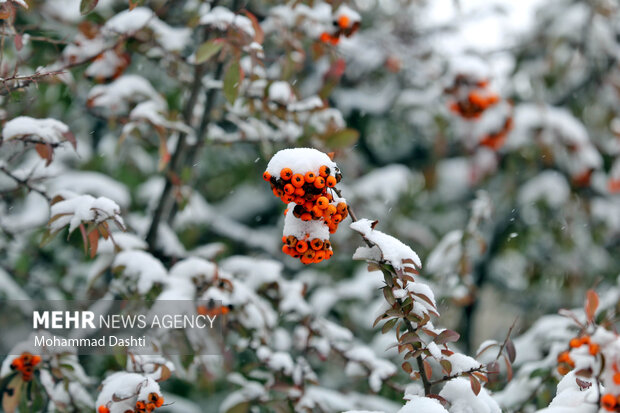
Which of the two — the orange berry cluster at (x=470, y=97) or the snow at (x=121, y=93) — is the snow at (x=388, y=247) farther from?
the orange berry cluster at (x=470, y=97)

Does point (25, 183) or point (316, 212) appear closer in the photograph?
point (316, 212)

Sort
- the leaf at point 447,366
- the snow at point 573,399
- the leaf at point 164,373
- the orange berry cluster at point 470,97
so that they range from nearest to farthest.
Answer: the snow at point 573,399, the leaf at point 447,366, the leaf at point 164,373, the orange berry cluster at point 470,97

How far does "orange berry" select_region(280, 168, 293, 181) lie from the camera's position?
1.10 metres

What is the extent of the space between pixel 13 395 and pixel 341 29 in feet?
4.87

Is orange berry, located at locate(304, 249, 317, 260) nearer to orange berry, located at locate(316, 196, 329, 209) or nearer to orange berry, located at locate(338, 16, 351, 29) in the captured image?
orange berry, located at locate(316, 196, 329, 209)

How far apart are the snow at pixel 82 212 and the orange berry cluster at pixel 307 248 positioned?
470mm

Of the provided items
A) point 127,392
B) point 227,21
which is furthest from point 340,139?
point 127,392

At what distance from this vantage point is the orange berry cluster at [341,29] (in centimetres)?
195

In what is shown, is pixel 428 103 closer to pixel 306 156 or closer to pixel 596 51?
pixel 596 51

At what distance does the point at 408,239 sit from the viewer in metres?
3.66

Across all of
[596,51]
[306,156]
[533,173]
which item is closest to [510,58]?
[596,51]

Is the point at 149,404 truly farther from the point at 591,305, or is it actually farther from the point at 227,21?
the point at 227,21

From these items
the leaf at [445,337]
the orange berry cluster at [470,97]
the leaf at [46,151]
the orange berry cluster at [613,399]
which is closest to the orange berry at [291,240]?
the leaf at [445,337]

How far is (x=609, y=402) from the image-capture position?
91 centimetres
